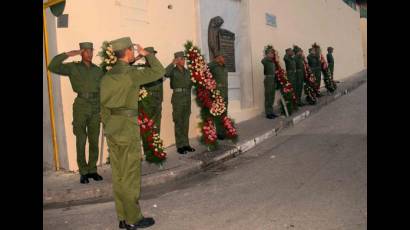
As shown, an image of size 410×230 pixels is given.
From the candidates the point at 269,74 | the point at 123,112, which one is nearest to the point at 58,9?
the point at 123,112

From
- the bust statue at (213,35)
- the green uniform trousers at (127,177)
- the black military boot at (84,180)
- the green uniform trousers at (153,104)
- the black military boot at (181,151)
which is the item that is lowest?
the black military boot at (84,180)

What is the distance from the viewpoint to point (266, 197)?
4504mm

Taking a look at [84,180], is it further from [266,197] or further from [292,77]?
[292,77]

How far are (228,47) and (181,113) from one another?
11.5ft

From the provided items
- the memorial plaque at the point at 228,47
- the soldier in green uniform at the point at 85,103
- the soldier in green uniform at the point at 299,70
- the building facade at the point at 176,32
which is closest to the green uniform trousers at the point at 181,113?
the building facade at the point at 176,32

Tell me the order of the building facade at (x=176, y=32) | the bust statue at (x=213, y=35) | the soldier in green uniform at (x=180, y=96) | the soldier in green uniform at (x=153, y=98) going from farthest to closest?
the bust statue at (x=213, y=35), the soldier in green uniform at (x=180, y=96), the soldier in green uniform at (x=153, y=98), the building facade at (x=176, y=32)

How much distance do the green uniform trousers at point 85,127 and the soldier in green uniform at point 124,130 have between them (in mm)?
1761

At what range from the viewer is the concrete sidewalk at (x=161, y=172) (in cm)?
515

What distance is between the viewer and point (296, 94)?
38.3ft

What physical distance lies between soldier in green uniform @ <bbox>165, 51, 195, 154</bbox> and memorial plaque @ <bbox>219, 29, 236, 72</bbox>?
9.15 feet

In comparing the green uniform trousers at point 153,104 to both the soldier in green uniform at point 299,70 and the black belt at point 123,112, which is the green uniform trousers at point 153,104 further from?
the soldier in green uniform at point 299,70

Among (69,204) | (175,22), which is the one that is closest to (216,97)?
(175,22)
